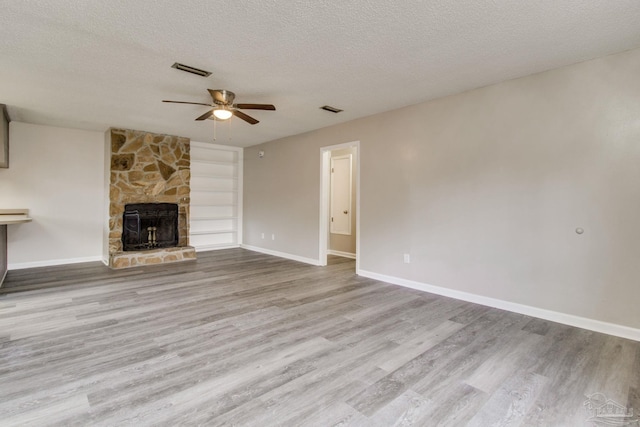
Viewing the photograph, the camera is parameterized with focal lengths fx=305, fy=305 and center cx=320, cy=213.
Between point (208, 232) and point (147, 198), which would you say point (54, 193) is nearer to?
point (147, 198)

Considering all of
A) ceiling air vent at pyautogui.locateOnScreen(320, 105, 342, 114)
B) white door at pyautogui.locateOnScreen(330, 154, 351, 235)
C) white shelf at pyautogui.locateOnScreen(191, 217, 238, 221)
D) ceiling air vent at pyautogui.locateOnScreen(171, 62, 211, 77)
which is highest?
ceiling air vent at pyautogui.locateOnScreen(320, 105, 342, 114)

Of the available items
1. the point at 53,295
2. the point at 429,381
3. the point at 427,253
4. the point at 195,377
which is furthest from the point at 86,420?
the point at 427,253

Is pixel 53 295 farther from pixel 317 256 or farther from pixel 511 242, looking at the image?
pixel 511 242

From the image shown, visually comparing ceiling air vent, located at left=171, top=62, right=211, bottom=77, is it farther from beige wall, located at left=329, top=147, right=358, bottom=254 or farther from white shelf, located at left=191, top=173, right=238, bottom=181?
white shelf, located at left=191, top=173, right=238, bottom=181

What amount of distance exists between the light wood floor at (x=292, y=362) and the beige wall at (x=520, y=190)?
1.57 feet

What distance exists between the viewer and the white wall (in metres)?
5.28

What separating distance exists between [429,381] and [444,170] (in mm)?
2730

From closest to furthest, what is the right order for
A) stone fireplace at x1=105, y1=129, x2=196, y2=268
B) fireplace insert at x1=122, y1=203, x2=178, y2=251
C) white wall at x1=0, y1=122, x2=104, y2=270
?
white wall at x1=0, y1=122, x2=104, y2=270 < stone fireplace at x1=105, y1=129, x2=196, y2=268 < fireplace insert at x1=122, y1=203, x2=178, y2=251

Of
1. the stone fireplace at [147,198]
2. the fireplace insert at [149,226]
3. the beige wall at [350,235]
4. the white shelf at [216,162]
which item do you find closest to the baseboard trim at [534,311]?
the beige wall at [350,235]

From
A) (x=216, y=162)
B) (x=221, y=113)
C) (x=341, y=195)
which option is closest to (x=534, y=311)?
(x=221, y=113)

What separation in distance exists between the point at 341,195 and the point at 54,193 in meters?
5.56

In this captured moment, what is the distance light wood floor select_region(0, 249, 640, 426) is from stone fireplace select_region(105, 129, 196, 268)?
192 cm

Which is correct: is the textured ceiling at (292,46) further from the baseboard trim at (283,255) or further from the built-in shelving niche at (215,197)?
the built-in shelving niche at (215,197)

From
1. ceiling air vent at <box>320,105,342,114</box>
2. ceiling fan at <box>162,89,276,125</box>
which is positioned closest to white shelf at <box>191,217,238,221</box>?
ceiling fan at <box>162,89,276,125</box>
